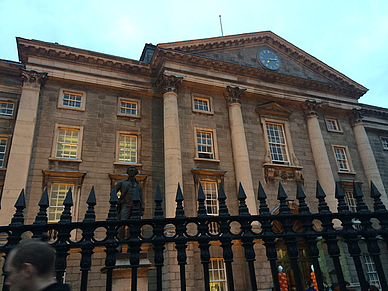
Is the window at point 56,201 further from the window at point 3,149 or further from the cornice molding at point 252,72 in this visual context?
the cornice molding at point 252,72

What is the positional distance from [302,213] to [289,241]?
0.41 m

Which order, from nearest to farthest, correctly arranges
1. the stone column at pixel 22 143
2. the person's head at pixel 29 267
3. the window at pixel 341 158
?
the person's head at pixel 29 267 → the stone column at pixel 22 143 → the window at pixel 341 158

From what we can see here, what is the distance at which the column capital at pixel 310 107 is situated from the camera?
25.0m

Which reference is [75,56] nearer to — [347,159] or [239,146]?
[239,146]

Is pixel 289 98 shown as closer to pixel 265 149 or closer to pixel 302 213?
pixel 265 149

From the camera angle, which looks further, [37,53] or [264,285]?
[37,53]

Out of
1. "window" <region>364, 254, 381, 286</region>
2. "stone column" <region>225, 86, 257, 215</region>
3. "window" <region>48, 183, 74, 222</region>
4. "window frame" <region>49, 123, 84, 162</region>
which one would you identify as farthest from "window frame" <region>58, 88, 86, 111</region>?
"window" <region>364, 254, 381, 286</region>

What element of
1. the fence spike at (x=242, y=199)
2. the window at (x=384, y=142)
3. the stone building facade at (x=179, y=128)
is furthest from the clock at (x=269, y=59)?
the fence spike at (x=242, y=199)

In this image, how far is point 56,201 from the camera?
17.1 meters

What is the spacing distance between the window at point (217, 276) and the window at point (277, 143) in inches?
355

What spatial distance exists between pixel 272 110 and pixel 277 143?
304cm

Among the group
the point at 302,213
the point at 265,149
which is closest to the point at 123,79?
the point at 265,149

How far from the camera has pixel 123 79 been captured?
21531mm

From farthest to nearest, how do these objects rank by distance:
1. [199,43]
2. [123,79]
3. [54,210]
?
[199,43]
[123,79]
[54,210]
